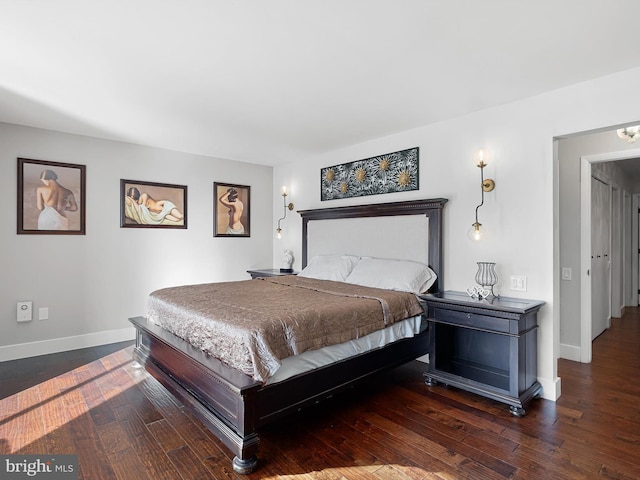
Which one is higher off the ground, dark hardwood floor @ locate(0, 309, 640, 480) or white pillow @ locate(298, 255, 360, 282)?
white pillow @ locate(298, 255, 360, 282)

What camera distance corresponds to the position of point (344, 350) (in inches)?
99.7

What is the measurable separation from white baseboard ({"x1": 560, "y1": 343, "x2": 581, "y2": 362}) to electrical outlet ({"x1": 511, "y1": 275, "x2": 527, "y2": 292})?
4.26 ft

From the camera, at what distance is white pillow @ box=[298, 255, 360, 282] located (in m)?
4.03

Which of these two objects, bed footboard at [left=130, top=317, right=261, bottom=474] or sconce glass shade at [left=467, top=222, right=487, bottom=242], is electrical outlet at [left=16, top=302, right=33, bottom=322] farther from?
sconce glass shade at [left=467, top=222, right=487, bottom=242]

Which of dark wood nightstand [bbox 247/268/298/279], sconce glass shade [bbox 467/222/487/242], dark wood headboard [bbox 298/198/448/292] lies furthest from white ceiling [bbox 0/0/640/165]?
dark wood nightstand [bbox 247/268/298/279]

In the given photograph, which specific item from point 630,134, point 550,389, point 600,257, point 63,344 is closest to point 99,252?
point 63,344

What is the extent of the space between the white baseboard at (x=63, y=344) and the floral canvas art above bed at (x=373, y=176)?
301 centimetres

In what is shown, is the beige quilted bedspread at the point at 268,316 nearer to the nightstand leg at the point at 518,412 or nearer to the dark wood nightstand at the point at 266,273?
the nightstand leg at the point at 518,412

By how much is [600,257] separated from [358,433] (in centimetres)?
402

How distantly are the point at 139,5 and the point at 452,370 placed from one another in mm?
3249

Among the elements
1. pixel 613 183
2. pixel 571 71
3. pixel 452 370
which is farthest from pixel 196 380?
pixel 613 183

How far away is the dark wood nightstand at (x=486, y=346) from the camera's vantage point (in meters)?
2.55

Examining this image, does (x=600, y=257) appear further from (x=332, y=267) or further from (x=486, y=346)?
(x=332, y=267)

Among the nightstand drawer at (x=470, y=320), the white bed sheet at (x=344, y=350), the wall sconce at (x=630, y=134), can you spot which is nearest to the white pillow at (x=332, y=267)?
the white bed sheet at (x=344, y=350)
